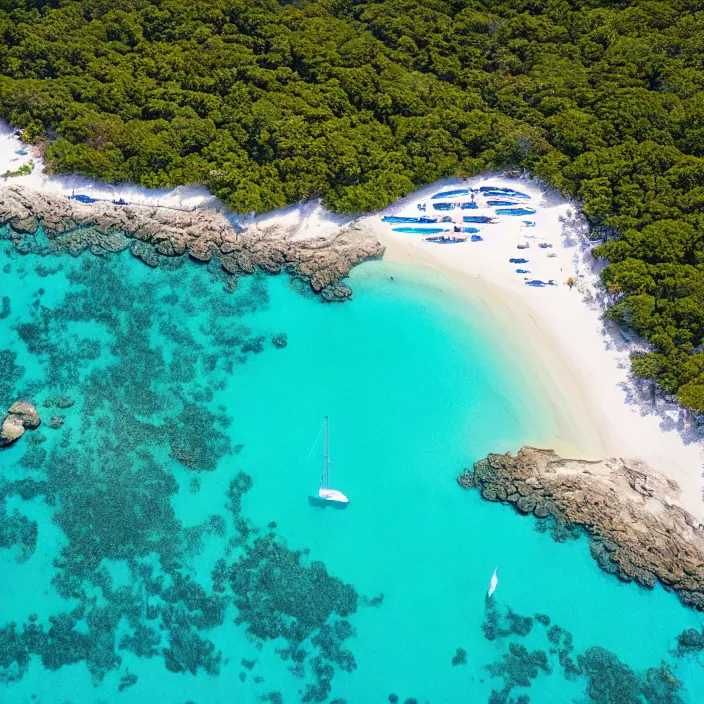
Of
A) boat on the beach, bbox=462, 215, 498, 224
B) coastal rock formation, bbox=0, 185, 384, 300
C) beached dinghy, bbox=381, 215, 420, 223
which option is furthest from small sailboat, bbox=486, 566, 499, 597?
beached dinghy, bbox=381, 215, 420, 223

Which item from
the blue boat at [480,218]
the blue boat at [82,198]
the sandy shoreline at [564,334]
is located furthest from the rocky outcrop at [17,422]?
the blue boat at [480,218]

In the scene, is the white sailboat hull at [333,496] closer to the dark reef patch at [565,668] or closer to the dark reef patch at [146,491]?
the dark reef patch at [146,491]

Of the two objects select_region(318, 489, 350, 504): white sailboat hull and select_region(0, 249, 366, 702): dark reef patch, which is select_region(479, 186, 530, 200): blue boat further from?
select_region(318, 489, 350, 504): white sailboat hull

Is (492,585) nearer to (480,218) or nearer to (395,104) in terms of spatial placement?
(480,218)

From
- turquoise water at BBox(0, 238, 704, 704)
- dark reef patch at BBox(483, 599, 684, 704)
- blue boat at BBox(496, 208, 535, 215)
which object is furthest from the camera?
blue boat at BBox(496, 208, 535, 215)

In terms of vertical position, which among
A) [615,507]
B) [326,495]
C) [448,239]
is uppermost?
[448,239]

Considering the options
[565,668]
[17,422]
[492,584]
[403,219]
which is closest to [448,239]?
[403,219]
